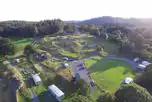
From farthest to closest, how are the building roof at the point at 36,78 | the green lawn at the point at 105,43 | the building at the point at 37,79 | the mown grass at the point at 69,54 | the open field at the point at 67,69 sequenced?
1. the green lawn at the point at 105,43
2. the mown grass at the point at 69,54
3. the building roof at the point at 36,78
4. the building at the point at 37,79
5. the open field at the point at 67,69

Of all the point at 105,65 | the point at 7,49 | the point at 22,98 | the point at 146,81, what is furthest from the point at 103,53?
the point at 22,98

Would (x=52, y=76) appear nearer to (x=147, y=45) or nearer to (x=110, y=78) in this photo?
(x=110, y=78)

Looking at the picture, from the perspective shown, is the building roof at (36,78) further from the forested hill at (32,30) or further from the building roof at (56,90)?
the forested hill at (32,30)

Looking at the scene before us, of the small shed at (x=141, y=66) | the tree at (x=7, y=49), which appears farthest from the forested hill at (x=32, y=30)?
the small shed at (x=141, y=66)

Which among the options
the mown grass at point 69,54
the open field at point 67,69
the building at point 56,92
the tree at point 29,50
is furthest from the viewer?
the tree at point 29,50

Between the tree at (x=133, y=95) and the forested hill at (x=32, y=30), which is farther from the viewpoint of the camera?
the forested hill at (x=32, y=30)

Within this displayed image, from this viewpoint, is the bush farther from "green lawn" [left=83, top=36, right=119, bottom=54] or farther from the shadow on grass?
the shadow on grass
